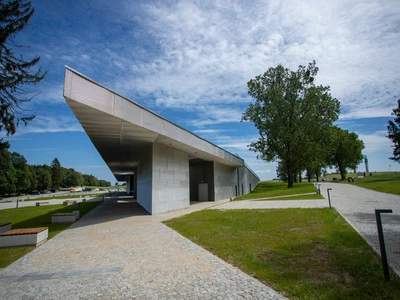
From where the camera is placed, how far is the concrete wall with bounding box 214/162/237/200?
27297 millimetres

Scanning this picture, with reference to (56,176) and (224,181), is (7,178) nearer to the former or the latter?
(56,176)

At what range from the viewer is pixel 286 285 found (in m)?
4.21

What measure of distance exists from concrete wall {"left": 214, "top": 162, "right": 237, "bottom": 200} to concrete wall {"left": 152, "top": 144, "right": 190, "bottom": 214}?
7.96m

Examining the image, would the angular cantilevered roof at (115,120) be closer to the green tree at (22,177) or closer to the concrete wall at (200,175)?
the concrete wall at (200,175)

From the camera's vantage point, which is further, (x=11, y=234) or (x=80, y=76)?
(x=80, y=76)

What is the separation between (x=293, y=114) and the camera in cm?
3281

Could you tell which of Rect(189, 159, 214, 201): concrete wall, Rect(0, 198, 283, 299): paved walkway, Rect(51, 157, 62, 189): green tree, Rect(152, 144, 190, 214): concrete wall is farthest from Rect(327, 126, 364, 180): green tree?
Rect(51, 157, 62, 189): green tree

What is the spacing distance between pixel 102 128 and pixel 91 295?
A: 997 cm

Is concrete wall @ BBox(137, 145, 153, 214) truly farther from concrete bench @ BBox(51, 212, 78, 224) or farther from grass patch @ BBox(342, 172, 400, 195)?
grass patch @ BBox(342, 172, 400, 195)

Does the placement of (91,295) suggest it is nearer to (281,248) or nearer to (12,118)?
(281,248)

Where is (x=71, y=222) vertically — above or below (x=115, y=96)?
below

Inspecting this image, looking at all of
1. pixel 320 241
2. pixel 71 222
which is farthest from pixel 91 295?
pixel 71 222

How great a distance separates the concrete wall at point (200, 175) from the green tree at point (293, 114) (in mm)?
11152

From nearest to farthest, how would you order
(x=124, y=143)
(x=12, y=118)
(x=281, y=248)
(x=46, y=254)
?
(x=281, y=248) < (x=46, y=254) < (x=12, y=118) < (x=124, y=143)
